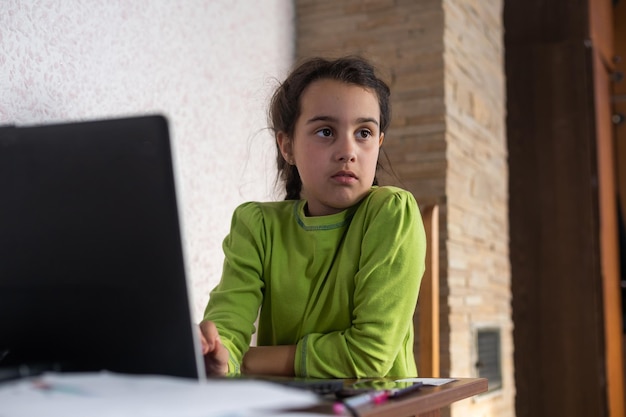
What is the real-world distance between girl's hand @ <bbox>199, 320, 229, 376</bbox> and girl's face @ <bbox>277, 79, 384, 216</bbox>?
41 cm

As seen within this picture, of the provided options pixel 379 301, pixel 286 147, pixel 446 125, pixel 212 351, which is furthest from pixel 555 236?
pixel 212 351

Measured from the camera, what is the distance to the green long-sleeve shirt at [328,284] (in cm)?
110

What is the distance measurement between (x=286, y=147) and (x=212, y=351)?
61cm

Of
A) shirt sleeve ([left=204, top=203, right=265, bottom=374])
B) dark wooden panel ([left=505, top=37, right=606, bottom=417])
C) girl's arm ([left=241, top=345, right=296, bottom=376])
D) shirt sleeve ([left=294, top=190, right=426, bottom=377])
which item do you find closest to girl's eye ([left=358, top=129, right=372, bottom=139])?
shirt sleeve ([left=294, top=190, right=426, bottom=377])

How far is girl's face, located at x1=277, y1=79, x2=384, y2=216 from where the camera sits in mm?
1285

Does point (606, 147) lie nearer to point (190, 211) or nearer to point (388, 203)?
point (190, 211)

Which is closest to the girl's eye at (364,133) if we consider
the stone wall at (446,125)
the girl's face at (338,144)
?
the girl's face at (338,144)

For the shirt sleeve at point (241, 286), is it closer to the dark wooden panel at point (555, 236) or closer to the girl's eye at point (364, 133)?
the girl's eye at point (364, 133)

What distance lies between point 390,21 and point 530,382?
1663mm

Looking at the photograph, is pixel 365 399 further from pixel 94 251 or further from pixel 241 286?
pixel 241 286

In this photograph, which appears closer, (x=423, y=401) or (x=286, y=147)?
(x=423, y=401)

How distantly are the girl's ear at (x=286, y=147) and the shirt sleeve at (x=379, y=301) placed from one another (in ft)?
0.82

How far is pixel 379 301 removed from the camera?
1.14 m

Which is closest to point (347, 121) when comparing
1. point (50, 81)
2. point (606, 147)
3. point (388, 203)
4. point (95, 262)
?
point (388, 203)
